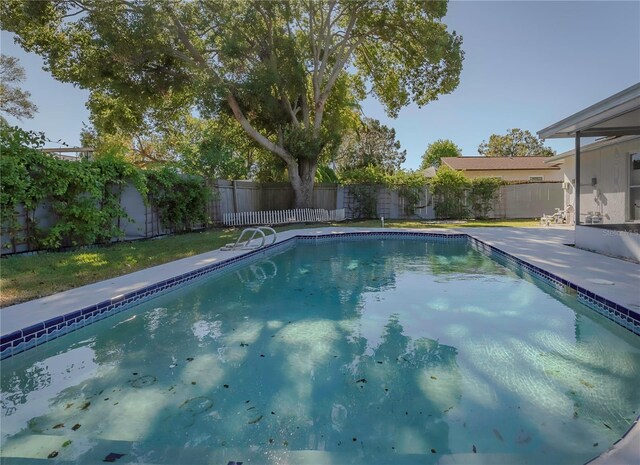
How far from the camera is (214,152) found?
1794 cm

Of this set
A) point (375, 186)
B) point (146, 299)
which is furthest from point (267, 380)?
point (375, 186)

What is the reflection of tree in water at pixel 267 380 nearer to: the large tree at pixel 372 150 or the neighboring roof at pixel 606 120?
the neighboring roof at pixel 606 120

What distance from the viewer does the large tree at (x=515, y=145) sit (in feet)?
177

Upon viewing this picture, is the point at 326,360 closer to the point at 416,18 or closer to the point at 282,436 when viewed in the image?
the point at 282,436

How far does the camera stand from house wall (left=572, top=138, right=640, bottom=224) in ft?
34.6

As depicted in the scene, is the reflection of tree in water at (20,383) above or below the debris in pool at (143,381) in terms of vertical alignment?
above

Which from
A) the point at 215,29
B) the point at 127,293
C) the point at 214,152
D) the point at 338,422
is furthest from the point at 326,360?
the point at 214,152

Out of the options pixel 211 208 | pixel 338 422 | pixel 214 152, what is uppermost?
pixel 214 152

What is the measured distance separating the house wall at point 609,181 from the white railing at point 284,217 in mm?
9518

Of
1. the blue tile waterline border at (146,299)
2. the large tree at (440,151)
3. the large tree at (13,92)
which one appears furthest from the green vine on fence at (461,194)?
the large tree at (440,151)

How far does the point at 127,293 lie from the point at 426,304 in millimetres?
3890

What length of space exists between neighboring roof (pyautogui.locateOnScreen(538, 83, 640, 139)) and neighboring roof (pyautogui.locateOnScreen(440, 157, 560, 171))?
1867 centimetres

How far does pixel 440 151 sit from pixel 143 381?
53876 millimetres

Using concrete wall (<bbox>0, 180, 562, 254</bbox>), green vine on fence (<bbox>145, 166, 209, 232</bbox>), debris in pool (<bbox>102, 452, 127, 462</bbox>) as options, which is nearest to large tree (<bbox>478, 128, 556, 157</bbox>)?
concrete wall (<bbox>0, 180, 562, 254</bbox>)
